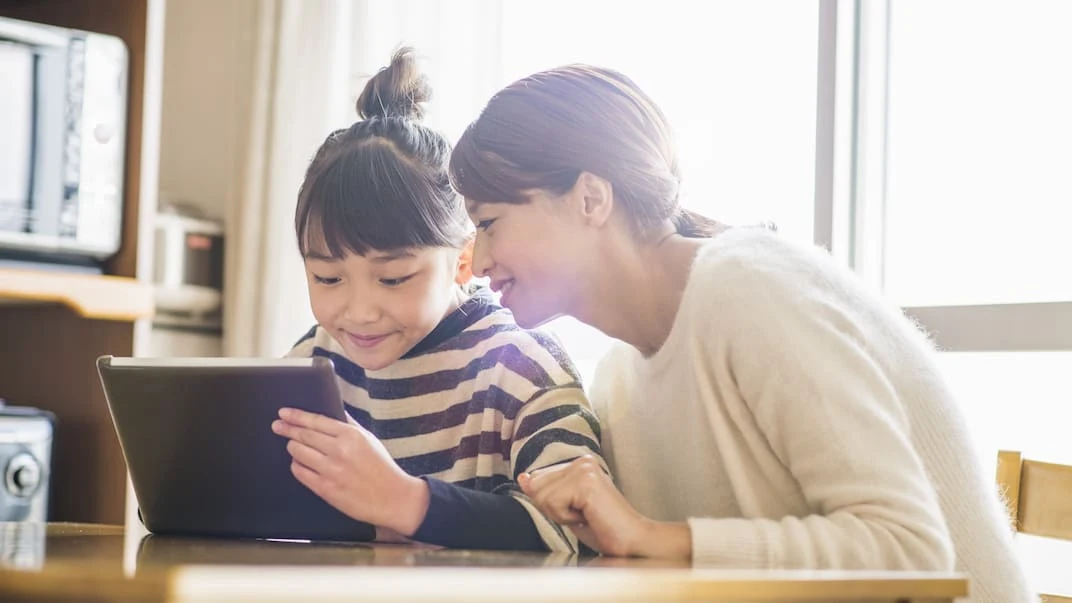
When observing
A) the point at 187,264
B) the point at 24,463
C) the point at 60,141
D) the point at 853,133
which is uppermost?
the point at 853,133

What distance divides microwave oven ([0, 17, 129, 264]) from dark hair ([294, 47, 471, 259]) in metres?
0.48

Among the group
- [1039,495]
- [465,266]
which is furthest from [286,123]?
[1039,495]

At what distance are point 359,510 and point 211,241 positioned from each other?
180 cm

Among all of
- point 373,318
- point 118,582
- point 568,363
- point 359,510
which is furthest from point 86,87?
point 118,582

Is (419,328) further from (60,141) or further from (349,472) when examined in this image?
(60,141)

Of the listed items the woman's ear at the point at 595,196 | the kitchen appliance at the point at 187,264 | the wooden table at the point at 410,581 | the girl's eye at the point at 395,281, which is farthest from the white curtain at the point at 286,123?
the wooden table at the point at 410,581

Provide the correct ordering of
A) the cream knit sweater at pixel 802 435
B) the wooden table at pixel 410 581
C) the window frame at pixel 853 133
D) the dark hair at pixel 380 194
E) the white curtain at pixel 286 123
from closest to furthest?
the wooden table at pixel 410 581 < the cream knit sweater at pixel 802 435 < the dark hair at pixel 380 194 < the window frame at pixel 853 133 < the white curtain at pixel 286 123

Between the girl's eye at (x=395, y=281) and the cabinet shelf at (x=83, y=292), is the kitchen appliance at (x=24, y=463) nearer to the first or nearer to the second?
the cabinet shelf at (x=83, y=292)

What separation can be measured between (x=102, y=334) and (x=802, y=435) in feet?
3.88

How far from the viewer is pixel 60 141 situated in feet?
5.48

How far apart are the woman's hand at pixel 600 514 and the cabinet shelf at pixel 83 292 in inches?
37.1

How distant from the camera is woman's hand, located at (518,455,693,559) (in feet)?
2.83

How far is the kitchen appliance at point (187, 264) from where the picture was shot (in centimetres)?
255

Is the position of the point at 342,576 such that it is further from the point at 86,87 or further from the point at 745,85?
the point at 745,85
